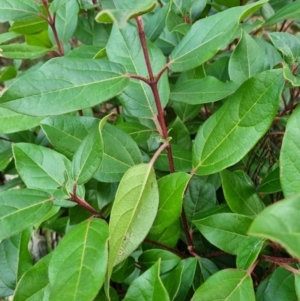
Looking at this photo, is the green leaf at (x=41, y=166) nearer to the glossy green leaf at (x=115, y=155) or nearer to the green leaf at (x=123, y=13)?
the glossy green leaf at (x=115, y=155)

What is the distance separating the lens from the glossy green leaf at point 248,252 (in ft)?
1.86

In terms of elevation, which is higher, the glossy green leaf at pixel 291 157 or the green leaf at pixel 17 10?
the green leaf at pixel 17 10

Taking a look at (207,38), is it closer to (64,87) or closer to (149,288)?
(64,87)

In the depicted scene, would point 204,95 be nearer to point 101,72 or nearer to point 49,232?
point 101,72

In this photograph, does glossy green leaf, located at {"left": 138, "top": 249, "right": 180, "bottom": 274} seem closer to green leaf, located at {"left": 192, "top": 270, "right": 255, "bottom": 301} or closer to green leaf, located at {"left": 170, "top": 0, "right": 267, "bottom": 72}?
green leaf, located at {"left": 192, "top": 270, "right": 255, "bottom": 301}

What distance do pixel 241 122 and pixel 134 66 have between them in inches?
8.5

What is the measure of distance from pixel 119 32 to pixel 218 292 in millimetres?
448

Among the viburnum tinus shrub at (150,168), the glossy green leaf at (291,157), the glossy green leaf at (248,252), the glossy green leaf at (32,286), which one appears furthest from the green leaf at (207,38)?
the glossy green leaf at (32,286)

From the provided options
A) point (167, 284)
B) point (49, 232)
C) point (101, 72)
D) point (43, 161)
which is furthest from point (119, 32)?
point (49, 232)

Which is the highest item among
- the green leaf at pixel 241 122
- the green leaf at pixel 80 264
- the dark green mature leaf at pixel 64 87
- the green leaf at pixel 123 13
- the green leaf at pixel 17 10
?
the green leaf at pixel 123 13

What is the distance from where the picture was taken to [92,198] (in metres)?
0.88

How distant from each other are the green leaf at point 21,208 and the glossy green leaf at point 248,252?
284mm

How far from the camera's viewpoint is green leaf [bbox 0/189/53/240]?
1.92 feet

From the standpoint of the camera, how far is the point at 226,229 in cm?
62
